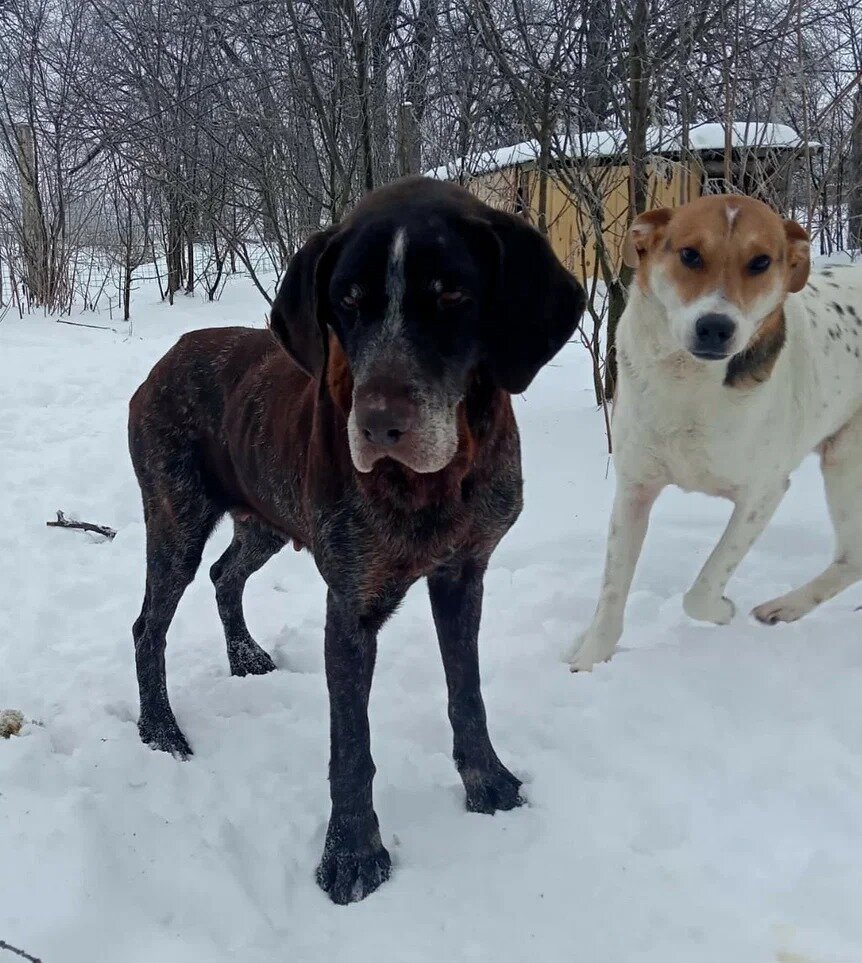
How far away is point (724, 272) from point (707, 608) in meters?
1.22

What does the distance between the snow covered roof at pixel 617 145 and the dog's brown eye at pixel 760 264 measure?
7.90ft

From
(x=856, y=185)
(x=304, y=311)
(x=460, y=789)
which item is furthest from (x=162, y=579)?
(x=856, y=185)

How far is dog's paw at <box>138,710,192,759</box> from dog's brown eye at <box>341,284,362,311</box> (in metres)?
1.59

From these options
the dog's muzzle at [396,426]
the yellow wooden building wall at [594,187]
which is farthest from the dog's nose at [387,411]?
the yellow wooden building wall at [594,187]

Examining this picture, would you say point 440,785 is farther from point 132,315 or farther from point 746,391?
point 132,315

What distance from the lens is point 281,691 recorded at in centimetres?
306

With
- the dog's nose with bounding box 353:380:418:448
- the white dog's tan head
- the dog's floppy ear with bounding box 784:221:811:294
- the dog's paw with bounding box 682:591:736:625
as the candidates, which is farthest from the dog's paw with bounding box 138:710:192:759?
the dog's floppy ear with bounding box 784:221:811:294

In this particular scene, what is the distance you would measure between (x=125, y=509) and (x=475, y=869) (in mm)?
3842

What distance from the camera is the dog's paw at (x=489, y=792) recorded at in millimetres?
2383

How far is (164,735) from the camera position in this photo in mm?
2807

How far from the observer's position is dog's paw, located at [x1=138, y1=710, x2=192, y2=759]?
9.02 feet

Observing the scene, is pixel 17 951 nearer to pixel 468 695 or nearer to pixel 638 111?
pixel 468 695

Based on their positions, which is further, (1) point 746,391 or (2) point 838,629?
(2) point 838,629

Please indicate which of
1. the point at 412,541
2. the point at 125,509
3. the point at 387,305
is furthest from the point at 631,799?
the point at 125,509
